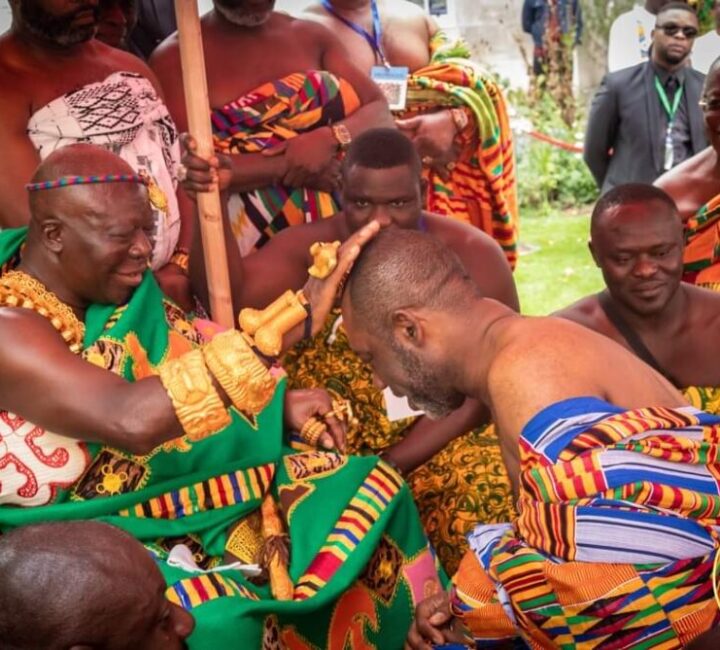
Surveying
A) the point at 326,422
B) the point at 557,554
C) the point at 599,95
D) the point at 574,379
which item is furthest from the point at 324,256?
the point at 599,95

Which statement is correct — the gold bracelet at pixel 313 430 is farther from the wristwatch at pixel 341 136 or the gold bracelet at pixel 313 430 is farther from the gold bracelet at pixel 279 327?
the wristwatch at pixel 341 136

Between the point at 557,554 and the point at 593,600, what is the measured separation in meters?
0.12

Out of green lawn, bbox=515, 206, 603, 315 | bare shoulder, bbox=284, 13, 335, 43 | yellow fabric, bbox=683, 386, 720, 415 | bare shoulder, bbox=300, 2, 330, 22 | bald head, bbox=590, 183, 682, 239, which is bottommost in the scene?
green lawn, bbox=515, 206, 603, 315

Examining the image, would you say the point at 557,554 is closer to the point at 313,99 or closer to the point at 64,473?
the point at 64,473

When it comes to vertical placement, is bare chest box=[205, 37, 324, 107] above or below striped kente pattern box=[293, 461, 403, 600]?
above

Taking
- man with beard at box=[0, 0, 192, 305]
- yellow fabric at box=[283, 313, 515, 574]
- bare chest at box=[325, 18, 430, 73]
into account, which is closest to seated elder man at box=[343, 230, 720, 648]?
yellow fabric at box=[283, 313, 515, 574]

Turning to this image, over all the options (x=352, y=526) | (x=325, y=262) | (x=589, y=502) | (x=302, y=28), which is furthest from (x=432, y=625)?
(x=302, y=28)

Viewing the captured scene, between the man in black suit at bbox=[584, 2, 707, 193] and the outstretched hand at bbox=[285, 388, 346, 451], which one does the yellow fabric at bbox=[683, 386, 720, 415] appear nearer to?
the outstretched hand at bbox=[285, 388, 346, 451]

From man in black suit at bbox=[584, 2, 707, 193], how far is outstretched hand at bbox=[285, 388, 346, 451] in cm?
421

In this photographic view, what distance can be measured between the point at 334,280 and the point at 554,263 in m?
6.58

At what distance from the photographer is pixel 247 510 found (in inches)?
126

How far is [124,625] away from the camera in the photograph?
221 cm

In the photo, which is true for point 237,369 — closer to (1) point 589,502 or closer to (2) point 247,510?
(2) point 247,510

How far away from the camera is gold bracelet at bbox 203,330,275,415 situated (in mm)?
2609
